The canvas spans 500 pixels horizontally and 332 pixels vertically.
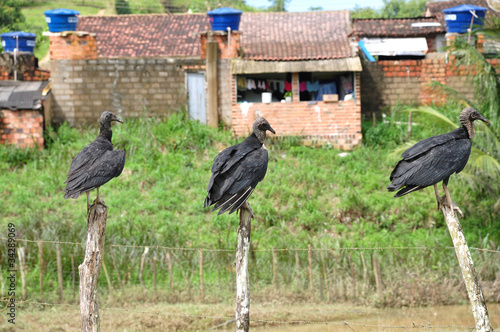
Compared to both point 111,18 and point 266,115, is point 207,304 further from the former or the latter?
point 111,18

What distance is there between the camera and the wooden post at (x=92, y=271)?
→ 6086mm

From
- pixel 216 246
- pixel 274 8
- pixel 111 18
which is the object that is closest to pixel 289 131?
pixel 216 246

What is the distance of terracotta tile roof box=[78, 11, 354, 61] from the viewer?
53.6 ft

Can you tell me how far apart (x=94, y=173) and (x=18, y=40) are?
42.4 feet

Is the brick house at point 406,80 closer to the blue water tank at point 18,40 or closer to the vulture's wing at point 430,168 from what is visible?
the blue water tank at point 18,40

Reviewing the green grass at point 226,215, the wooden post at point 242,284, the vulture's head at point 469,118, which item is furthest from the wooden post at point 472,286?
the green grass at point 226,215

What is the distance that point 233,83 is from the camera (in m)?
15.6

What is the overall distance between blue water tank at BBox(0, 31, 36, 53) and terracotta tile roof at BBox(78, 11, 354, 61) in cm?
324

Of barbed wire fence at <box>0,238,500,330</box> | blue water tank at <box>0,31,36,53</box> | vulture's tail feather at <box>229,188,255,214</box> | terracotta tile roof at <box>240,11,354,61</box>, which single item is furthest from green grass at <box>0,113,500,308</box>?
vulture's tail feather at <box>229,188,255,214</box>

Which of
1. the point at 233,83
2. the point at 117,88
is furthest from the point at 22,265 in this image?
the point at 233,83

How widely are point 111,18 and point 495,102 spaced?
16.4 meters

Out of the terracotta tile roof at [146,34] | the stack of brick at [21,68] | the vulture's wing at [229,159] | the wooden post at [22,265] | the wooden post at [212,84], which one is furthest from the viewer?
the terracotta tile roof at [146,34]

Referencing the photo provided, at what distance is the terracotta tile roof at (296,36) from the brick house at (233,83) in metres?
0.05

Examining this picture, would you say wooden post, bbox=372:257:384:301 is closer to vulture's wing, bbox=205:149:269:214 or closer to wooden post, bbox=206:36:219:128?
vulture's wing, bbox=205:149:269:214
